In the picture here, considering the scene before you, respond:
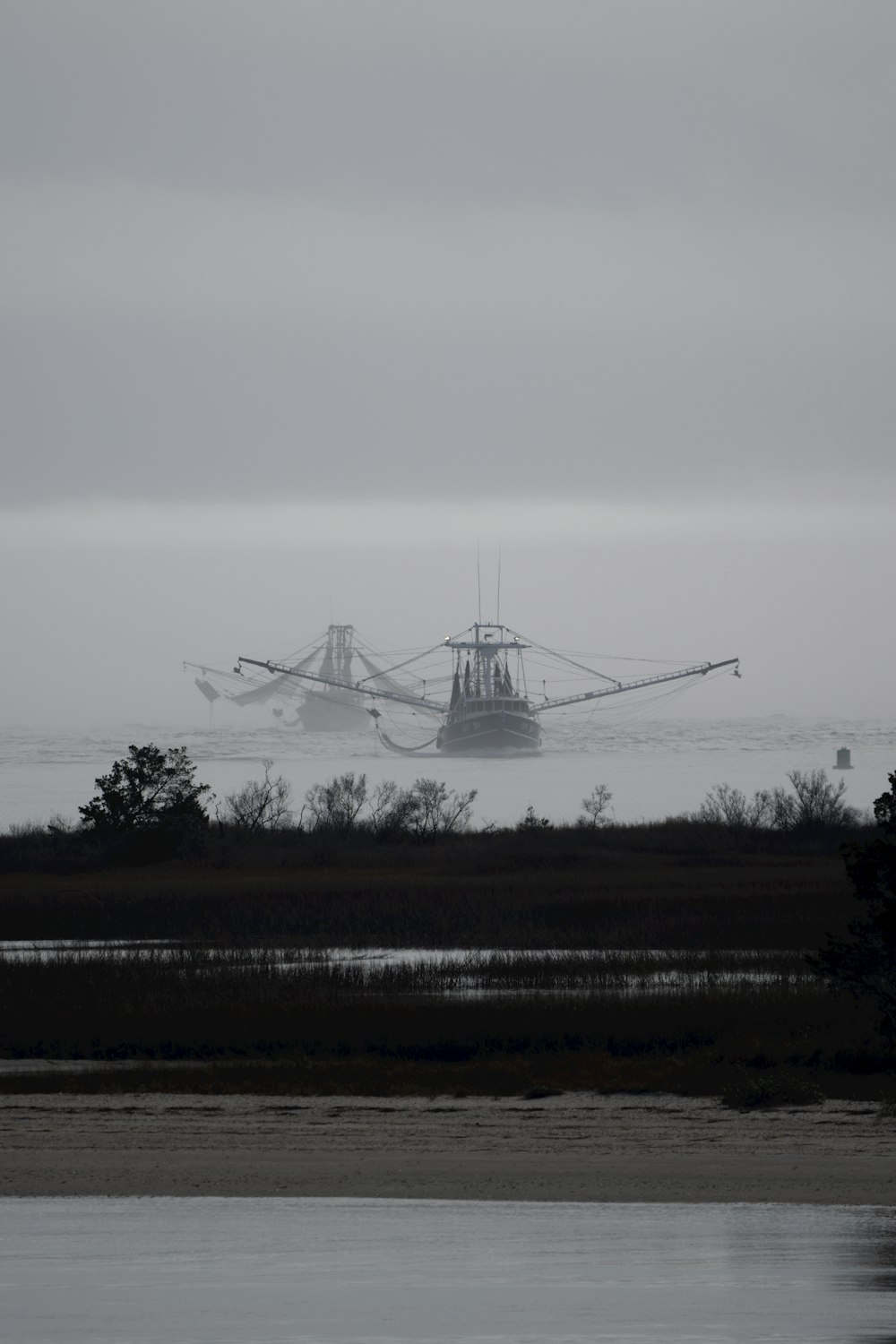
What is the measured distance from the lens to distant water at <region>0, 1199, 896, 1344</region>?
8.39 m

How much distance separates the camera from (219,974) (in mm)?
22625

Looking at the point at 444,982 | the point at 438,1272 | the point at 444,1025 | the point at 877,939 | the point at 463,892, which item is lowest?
the point at 438,1272

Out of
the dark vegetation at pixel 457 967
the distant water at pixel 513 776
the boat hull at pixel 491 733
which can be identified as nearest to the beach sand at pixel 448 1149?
the dark vegetation at pixel 457 967

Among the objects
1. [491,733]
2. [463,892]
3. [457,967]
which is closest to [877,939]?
[457,967]

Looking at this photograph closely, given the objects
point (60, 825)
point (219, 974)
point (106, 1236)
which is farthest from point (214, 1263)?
point (60, 825)

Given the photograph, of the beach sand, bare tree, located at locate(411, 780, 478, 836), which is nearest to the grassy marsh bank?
the beach sand

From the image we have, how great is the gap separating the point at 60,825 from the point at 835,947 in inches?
1721

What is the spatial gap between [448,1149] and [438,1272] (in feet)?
8.80

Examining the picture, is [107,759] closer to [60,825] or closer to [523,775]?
[523,775]

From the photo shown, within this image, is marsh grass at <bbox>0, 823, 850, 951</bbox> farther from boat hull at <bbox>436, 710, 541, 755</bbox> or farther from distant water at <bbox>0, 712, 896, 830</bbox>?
boat hull at <bbox>436, 710, 541, 755</bbox>

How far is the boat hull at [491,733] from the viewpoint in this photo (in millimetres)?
187375

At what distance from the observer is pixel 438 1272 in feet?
30.0

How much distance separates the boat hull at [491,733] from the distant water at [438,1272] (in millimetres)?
176316

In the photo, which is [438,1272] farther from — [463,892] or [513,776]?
[513,776]
